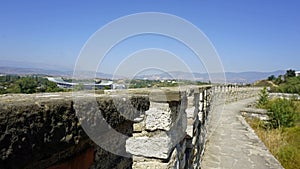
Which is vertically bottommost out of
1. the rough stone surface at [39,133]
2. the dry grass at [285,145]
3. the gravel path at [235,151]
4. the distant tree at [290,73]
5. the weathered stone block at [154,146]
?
the dry grass at [285,145]

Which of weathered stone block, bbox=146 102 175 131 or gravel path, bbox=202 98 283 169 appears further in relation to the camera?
gravel path, bbox=202 98 283 169

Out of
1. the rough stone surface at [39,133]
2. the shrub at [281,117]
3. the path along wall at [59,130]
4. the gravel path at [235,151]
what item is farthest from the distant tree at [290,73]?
the rough stone surface at [39,133]

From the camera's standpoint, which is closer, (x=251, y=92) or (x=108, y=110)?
(x=108, y=110)

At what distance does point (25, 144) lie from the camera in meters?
0.59

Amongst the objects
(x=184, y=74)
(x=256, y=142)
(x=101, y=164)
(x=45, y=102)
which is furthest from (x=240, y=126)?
(x=45, y=102)

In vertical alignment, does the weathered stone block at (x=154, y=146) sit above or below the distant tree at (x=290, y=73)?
below

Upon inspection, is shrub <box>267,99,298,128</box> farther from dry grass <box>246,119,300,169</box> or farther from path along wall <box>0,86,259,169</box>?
path along wall <box>0,86,259,169</box>

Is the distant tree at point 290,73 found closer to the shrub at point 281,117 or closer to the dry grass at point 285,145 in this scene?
the shrub at point 281,117

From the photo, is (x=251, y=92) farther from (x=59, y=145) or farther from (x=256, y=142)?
(x=59, y=145)

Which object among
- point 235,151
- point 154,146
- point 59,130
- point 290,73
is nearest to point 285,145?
point 235,151

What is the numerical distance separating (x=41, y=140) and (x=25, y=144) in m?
0.05

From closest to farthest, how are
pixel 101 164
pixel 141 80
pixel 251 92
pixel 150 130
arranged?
pixel 101 164 → pixel 150 130 → pixel 141 80 → pixel 251 92

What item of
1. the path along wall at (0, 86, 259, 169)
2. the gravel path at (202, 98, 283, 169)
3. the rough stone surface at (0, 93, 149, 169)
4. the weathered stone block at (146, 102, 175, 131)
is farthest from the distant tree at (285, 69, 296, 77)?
the rough stone surface at (0, 93, 149, 169)

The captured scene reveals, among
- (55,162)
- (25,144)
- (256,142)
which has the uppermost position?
(25,144)
